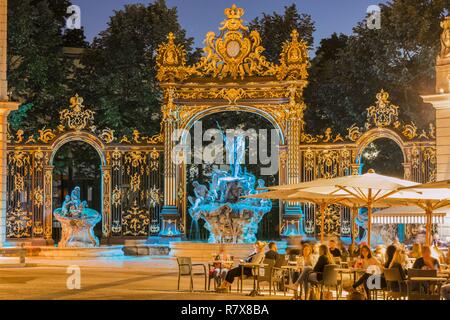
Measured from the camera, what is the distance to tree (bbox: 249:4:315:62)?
4366cm

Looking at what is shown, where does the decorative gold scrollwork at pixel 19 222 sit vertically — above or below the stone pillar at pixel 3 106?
below

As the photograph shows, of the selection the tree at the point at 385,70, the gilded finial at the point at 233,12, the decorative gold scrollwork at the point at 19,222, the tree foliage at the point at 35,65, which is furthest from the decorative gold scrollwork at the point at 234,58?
the tree foliage at the point at 35,65

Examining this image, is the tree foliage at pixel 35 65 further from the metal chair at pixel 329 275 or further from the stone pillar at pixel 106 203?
the metal chair at pixel 329 275

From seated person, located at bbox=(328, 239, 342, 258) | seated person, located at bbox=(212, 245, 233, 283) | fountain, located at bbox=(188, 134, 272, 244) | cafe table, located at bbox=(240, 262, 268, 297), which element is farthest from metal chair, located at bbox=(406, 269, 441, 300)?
fountain, located at bbox=(188, 134, 272, 244)

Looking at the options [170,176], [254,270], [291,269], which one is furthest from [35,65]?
[254,270]

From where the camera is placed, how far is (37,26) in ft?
141

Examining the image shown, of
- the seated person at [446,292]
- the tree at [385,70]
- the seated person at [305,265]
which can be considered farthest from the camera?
the tree at [385,70]

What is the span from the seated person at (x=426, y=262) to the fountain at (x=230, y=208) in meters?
13.5

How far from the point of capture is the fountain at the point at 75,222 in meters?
30.7

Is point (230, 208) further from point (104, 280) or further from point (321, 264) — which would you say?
point (321, 264)
